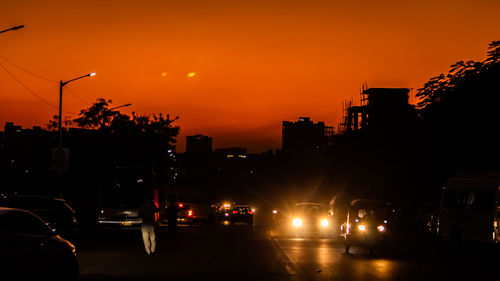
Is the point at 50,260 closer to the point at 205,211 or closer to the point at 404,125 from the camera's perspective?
the point at 205,211

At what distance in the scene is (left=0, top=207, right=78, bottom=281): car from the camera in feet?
37.6

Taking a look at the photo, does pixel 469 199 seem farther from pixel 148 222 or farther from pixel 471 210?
pixel 148 222

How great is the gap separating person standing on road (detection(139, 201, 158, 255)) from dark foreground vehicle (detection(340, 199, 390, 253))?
256 inches

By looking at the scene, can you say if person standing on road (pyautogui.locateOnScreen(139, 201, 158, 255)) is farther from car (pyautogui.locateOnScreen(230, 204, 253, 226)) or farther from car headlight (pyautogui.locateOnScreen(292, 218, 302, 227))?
car (pyautogui.locateOnScreen(230, 204, 253, 226))

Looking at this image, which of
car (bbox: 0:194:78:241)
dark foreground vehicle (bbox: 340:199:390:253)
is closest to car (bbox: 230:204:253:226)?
dark foreground vehicle (bbox: 340:199:390:253)

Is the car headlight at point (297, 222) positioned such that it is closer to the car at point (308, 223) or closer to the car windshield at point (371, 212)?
the car at point (308, 223)

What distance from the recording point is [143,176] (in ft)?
125

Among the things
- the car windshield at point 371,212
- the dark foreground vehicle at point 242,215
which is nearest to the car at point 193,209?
the dark foreground vehicle at point 242,215

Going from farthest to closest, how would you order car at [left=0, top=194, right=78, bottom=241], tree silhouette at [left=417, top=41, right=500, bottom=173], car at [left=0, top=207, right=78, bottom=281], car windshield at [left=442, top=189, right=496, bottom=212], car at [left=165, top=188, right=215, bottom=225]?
1. car at [left=165, top=188, right=215, bottom=225]
2. tree silhouette at [left=417, top=41, right=500, bottom=173]
3. car windshield at [left=442, top=189, right=496, bottom=212]
4. car at [left=0, top=194, right=78, bottom=241]
5. car at [left=0, top=207, right=78, bottom=281]

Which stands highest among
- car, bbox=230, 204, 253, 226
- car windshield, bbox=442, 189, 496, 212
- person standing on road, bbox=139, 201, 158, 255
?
car windshield, bbox=442, 189, 496, 212

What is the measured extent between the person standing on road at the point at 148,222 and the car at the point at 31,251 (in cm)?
1004

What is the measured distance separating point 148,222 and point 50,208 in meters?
3.33

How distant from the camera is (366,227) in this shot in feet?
85.5

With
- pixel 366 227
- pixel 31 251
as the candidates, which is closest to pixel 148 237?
pixel 366 227
